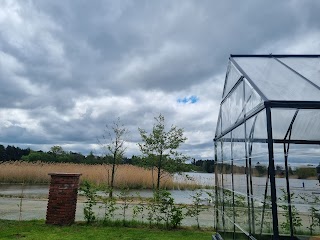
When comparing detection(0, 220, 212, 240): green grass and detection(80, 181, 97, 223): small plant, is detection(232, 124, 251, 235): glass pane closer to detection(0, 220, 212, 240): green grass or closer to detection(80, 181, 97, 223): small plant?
detection(0, 220, 212, 240): green grass

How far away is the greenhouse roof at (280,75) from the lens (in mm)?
3186

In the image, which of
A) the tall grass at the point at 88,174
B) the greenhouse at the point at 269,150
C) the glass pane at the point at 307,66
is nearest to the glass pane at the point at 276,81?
the greenhouse at the point at 269,150

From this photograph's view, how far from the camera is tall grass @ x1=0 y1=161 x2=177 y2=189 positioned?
46.5 feet

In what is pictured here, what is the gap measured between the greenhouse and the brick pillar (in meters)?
3.53

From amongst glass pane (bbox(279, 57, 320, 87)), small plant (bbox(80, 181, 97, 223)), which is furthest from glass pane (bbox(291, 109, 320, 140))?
small plant (bbox(80, 181, 97, 223))

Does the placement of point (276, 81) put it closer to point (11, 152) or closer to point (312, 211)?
point (312, 211)

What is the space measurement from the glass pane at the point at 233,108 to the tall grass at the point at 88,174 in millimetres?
8643

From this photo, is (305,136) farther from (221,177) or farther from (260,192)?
(260,192)

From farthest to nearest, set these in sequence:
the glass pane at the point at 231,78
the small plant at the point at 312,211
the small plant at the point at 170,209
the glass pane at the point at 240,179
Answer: the small plant at the point at 170,209 → the glass pane at the point at 231,78 → the small plant at the point at 312,211 → the glass pane at the point at 240,179

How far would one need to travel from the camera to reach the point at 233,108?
4840mm

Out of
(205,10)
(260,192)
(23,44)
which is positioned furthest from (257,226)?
(23,44)

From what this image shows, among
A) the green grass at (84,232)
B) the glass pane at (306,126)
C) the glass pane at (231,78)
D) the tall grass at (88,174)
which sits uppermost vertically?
the glass pane at (231,78)

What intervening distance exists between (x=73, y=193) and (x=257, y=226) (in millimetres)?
4809

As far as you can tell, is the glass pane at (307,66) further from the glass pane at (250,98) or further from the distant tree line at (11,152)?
the distant tree line at (11,152)
